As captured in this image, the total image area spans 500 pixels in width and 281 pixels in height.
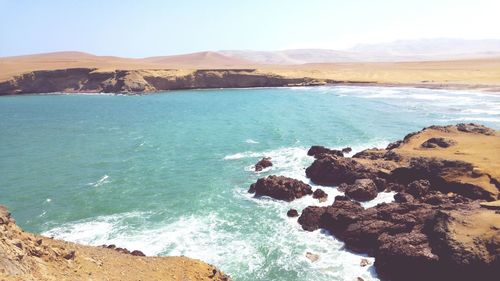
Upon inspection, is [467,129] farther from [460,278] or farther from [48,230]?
[48,230]

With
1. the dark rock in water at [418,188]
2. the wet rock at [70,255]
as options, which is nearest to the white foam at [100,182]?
the wet rock at [70,255]

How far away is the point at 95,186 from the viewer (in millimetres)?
31844

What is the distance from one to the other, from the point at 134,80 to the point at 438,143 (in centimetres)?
8612

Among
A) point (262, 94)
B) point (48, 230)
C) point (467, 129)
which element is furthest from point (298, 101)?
point (48, 230)

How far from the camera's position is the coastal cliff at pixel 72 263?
1176 cm

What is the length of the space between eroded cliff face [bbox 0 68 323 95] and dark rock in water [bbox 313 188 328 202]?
81532mm

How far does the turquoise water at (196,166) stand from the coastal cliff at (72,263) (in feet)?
13.8

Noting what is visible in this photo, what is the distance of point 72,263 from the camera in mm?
13648

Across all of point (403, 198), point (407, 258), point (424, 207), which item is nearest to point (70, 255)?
point (407, 258)

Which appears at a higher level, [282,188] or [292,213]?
A: [282,188]

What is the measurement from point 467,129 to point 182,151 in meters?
24.6

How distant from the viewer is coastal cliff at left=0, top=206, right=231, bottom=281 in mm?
11758

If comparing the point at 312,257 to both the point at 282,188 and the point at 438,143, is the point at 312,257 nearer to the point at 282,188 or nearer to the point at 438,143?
the point at 282,188

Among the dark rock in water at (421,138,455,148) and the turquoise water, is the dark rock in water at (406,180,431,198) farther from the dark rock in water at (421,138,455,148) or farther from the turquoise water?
the dark rock in water at (421,138,455,148)
